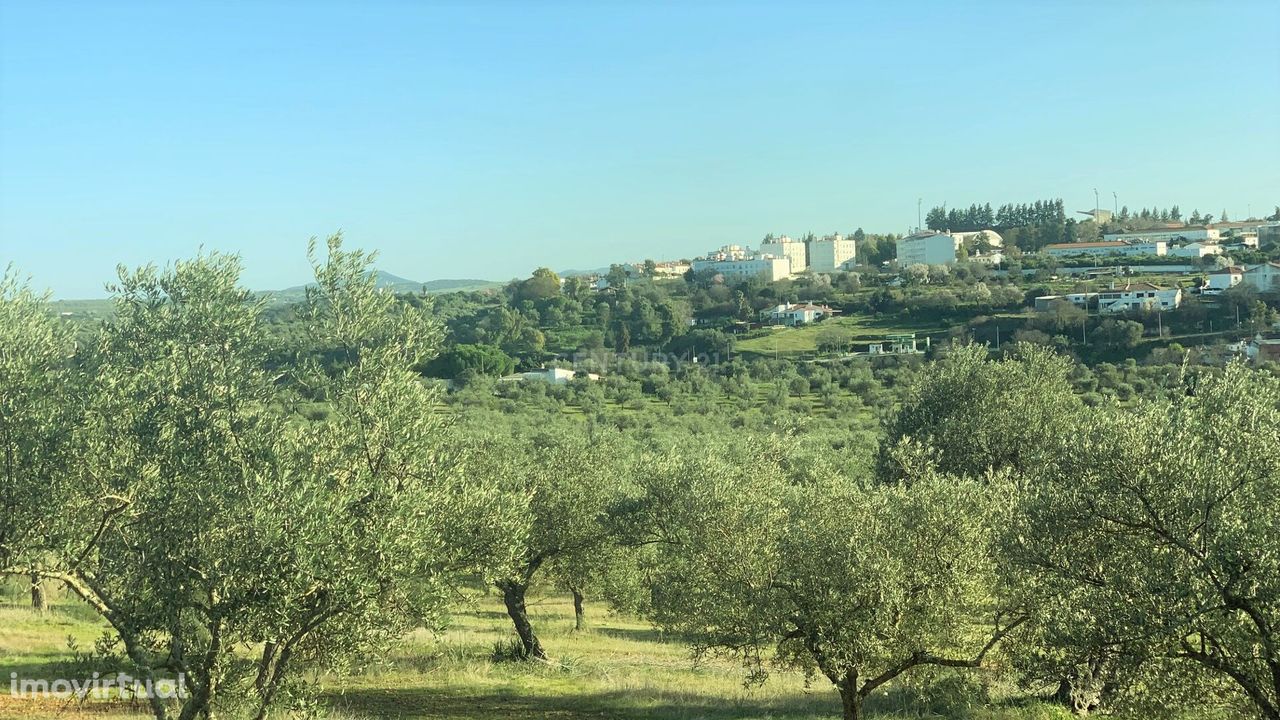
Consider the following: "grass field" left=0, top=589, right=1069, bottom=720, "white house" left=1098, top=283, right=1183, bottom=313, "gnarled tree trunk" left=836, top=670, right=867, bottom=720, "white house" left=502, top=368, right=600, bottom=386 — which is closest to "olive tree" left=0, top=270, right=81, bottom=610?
"grass field" left=0, top=589, right=1069, bottom=720

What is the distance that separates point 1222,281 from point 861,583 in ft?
415

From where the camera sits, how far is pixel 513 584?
26984mm

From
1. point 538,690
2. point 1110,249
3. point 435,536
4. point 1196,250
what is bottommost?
point 538,690

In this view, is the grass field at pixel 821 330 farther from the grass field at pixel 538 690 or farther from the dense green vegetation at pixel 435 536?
the dense green vegetation at pixel 435 536

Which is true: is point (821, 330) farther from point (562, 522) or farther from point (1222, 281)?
point (562, 522)

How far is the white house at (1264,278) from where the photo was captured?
113562 mm

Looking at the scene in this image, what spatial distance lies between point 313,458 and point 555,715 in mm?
11037

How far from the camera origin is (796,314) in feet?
454

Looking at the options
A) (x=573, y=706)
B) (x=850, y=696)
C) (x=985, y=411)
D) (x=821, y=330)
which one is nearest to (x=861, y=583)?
(x=850, y=696)

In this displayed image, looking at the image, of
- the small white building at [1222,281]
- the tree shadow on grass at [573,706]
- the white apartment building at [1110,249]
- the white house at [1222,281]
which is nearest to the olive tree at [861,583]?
the tree shadow on grass at [573,706]

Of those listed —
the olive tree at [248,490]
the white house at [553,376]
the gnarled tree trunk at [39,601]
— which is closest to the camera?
the olive tree at [248,490]

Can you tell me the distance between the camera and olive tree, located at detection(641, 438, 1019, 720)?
16.5m

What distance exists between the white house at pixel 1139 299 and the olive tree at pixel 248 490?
110 meters

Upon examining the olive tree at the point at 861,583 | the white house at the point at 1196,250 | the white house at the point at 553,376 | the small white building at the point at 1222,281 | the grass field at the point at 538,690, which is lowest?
the grass field at the point at 538,690
